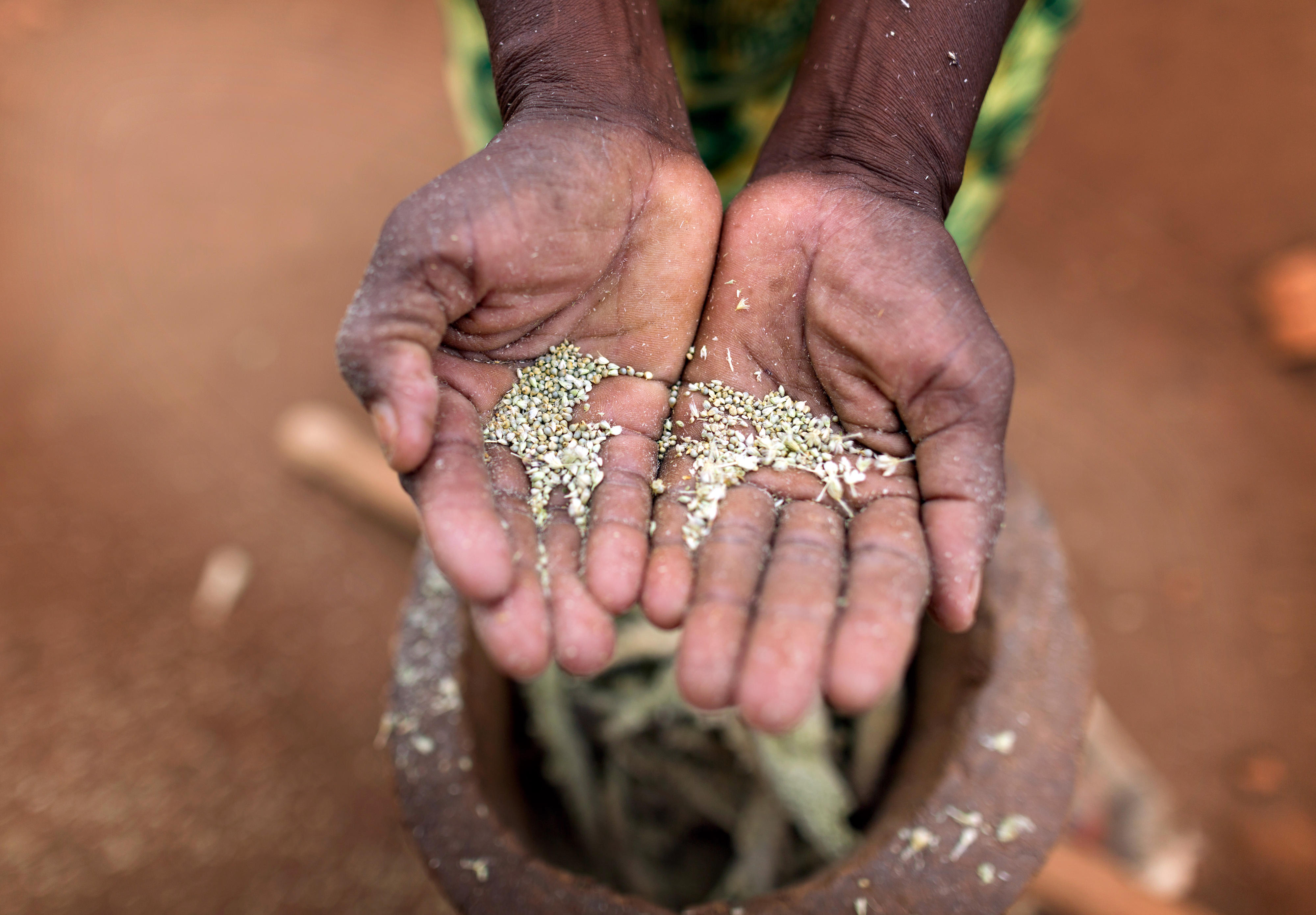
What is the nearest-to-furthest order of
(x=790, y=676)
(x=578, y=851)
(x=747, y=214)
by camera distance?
1. (x=790, y=676)
2. (x=747, y=214)
3. (x=578, y=851)

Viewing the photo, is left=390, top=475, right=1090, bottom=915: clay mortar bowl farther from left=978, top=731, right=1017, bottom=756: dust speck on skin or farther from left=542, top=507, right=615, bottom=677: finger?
left=542, top=507, right=615, bottom=677: finger

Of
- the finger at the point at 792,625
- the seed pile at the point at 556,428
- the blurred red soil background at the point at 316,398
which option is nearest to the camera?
the finger at the point at 792,625

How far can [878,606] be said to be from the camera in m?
1.01

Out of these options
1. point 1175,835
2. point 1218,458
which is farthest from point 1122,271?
point 1175,835

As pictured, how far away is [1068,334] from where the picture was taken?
9.61 ft

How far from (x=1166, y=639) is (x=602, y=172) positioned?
2192mm

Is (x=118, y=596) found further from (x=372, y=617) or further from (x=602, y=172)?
(x=602, y=172)

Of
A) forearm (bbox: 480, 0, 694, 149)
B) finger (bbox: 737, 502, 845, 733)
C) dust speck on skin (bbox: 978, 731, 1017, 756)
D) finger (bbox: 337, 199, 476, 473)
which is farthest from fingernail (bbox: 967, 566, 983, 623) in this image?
forearm (bbox: 480, 0, 694, 149)

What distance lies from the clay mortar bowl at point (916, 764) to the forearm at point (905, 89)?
0.55 m

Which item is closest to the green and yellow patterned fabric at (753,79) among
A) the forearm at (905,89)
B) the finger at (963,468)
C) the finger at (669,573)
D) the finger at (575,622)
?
the forearm at (905,89)

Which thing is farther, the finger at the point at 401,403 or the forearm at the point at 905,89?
the forearm at the point at 905,89

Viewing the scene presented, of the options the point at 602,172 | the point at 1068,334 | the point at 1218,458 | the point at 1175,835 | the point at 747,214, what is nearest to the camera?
the point at 602,172

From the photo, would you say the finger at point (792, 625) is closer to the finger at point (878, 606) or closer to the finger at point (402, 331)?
the finger at point (878, 606)

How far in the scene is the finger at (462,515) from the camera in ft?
3.19
